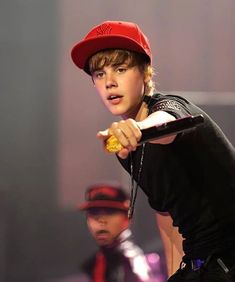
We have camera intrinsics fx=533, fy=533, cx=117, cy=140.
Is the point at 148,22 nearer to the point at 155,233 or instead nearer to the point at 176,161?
the point at 155,233

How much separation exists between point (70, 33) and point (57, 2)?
135mm

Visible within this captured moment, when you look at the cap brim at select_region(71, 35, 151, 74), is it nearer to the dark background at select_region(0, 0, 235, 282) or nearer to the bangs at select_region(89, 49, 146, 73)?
the bangs at select_region(89, 49, 146, 73)

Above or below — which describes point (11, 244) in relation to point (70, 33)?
below

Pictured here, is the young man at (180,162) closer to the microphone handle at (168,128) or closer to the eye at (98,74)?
the eye at (98,74)

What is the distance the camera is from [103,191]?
2.10 m

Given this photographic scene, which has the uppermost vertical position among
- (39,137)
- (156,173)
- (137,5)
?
(137,5)

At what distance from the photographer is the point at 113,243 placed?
2098 millimetres

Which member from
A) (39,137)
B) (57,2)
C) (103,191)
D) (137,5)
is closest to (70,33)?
(57,2)

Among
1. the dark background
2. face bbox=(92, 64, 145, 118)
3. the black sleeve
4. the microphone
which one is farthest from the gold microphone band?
the dark background

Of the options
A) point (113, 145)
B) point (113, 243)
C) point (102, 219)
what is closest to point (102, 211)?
point (102, 219)

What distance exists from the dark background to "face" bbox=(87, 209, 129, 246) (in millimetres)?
37

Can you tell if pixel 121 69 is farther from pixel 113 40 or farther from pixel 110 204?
pixel 110 204

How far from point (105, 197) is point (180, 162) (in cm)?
104

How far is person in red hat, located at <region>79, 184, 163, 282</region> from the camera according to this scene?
6.79 feet
